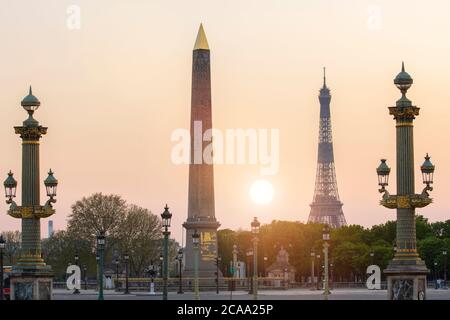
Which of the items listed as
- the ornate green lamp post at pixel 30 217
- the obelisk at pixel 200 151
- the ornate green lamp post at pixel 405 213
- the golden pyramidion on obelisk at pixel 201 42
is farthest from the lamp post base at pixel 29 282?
the golden pyramidion on obelisk at pixel 201 42

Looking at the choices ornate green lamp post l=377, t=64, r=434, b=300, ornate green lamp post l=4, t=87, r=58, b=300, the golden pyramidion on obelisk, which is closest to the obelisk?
the golden pyramidion on obelisk

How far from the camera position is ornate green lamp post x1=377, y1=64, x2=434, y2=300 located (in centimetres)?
4791

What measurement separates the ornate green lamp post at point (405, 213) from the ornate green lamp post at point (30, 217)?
13062mm

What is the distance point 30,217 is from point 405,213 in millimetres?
14205

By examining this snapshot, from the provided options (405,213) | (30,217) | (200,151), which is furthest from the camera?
(200,151)

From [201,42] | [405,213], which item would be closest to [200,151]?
[201,42]

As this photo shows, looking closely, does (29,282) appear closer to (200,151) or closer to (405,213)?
(405,213)

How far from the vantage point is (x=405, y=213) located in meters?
48.1

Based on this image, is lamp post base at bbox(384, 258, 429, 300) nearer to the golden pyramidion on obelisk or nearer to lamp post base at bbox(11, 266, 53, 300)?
lamp post base at bbox(11, 266, 53, 300)

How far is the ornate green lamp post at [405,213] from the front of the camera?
4791 centimetres

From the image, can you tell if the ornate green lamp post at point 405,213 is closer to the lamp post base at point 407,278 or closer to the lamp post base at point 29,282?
the lamp post base at point 407,278
